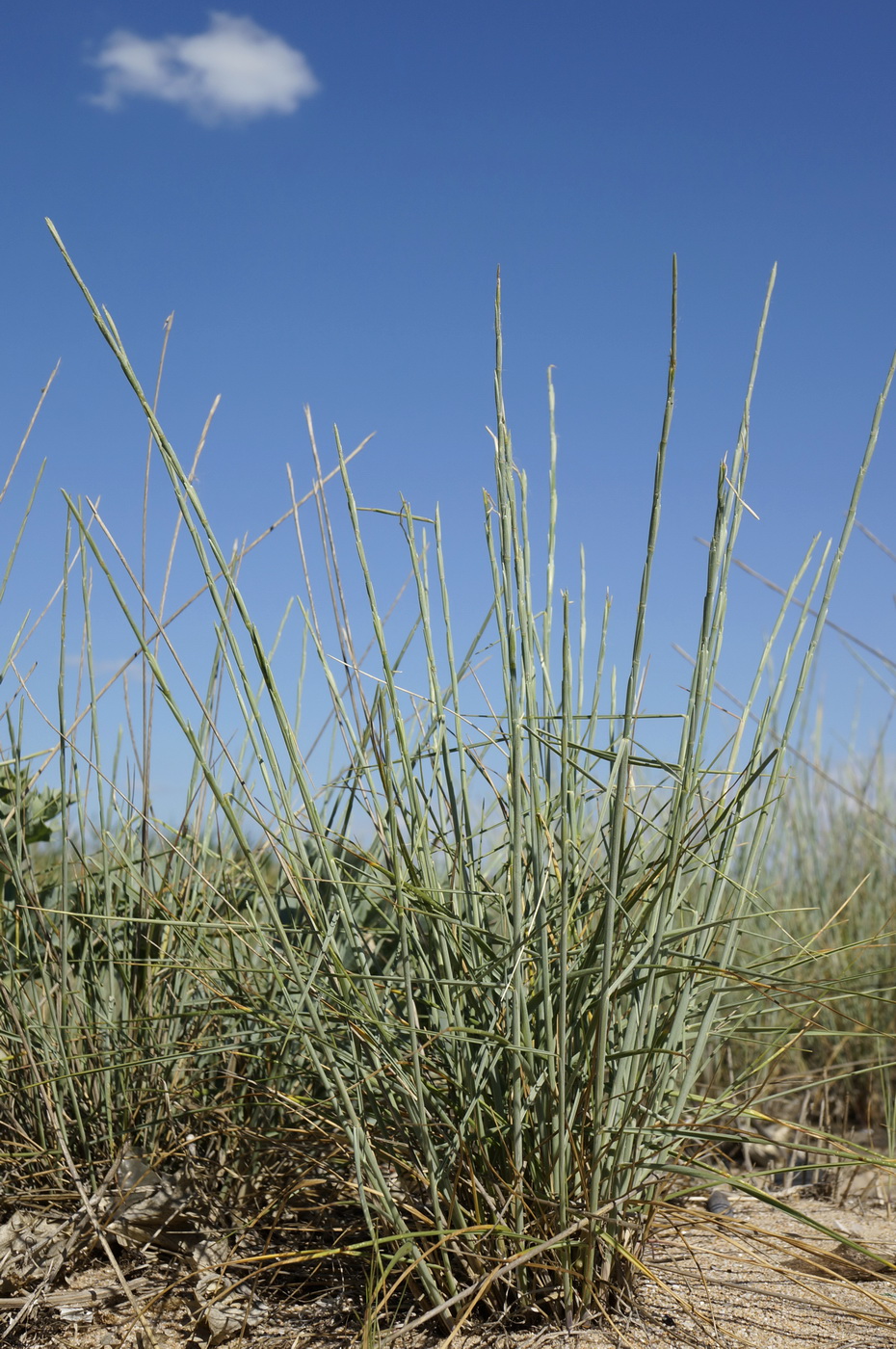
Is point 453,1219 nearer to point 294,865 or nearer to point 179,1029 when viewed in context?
point 294,865

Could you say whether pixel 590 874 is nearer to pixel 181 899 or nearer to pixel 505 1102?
pixel 505 1102

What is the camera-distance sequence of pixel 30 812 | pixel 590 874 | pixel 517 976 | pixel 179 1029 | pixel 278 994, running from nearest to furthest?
pixel 517 976
pixel 590 874
pixel 278 994
pixel 179 1029
pixel 30 812

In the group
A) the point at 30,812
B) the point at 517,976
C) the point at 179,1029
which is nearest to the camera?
the point at 517,976

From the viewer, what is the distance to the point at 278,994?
1302mm

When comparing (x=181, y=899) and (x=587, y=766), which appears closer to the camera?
(x=587, y=766)

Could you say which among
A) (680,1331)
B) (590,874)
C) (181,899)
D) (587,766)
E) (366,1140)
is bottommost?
(680,1331)

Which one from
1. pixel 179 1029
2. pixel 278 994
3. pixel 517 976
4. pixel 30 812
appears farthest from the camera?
pixel 30 812

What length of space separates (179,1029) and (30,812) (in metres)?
0.43

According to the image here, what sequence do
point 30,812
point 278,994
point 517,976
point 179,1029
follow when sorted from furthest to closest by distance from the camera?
point 30,812 < point 179,1029 < point 278,994 < point 517,976

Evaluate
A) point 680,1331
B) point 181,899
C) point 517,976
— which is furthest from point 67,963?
point 680,1331

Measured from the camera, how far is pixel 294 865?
120cm

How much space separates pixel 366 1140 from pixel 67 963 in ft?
1.90

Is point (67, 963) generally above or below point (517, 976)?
below

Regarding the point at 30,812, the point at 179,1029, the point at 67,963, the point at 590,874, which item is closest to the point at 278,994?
the point at 179,1029
